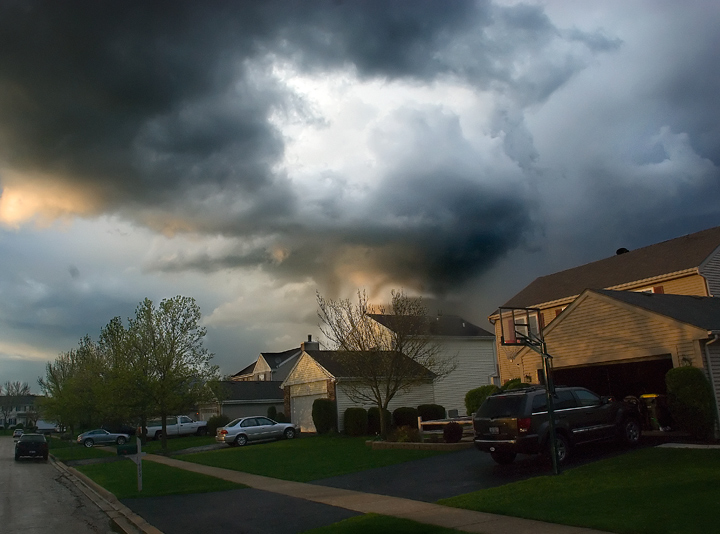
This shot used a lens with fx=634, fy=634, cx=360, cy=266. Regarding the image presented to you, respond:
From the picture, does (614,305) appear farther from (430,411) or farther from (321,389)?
(321,389)

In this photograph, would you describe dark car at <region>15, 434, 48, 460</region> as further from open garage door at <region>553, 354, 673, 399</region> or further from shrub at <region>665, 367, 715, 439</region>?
shrub at <region>665, 367, 715, 439</region>

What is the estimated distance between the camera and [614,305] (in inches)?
784

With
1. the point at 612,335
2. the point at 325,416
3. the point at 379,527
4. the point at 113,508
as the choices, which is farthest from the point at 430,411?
the point at 379,527

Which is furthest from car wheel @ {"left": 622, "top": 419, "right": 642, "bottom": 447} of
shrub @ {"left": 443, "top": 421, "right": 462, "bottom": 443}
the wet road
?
the wet road

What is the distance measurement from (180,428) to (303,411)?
13974 millimetres

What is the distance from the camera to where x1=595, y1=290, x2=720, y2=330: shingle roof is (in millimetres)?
17984

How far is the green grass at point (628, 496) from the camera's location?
8.98m

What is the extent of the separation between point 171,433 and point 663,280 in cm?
3595

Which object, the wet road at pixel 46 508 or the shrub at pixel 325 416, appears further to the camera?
the shrub at pixel 325 416

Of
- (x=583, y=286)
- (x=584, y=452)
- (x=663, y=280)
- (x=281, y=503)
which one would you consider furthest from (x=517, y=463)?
(x=583, y=286)

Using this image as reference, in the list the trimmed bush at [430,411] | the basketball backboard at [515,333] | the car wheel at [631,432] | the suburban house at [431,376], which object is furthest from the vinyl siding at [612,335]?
the trimmed bush at [430,411]

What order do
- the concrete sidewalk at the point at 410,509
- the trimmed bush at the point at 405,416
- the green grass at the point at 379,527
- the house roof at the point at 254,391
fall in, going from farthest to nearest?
the house roof at the point at 254,391
the trimmed bush at the point at 405,416
the green grass at the point at 379,527
the concrete sidewalk at the point at 410,509

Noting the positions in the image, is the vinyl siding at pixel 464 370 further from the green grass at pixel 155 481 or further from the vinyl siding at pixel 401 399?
the green grass at pixel 155 481

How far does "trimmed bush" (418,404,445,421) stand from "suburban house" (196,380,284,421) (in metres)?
18.9
